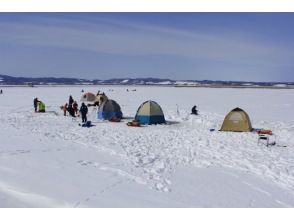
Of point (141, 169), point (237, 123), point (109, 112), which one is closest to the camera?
point (141, 169)

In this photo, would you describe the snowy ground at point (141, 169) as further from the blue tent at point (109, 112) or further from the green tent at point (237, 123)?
the blue tent at point (109, 112)

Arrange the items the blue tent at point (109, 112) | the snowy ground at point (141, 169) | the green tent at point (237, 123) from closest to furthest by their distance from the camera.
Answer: the snowy ground at point (141, 169)
the green tent at point (237, 123)
the blue tent at point (109, 112)

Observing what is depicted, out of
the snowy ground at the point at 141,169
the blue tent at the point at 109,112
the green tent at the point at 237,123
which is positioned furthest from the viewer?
the blue tent at the point at 109,112

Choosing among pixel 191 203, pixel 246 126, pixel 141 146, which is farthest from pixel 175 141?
pixel 191 203

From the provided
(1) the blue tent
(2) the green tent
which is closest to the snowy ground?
(2) the green tent

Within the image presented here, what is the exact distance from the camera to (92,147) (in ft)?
47.0

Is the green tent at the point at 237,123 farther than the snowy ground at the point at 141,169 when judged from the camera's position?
Yes

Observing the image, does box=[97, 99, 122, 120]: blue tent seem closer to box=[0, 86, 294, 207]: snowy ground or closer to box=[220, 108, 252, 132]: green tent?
box=[0, 86, 294, 207]: snowy ground

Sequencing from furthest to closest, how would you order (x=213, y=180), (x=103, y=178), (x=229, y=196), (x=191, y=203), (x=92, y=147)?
(x=92, y=147) < (x=213, y=180) < (x=103, y=178) < (x=229, y=196) < (x=191, y=203)

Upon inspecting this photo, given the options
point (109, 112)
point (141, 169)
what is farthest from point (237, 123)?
point (141, 169)

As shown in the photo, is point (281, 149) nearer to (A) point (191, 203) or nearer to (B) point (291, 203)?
(B) point (291, 203)

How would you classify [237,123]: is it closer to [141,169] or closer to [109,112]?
Result: [109,112]

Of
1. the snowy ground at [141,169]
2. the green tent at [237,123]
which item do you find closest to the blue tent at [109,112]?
the snowy ground at [141,169]
